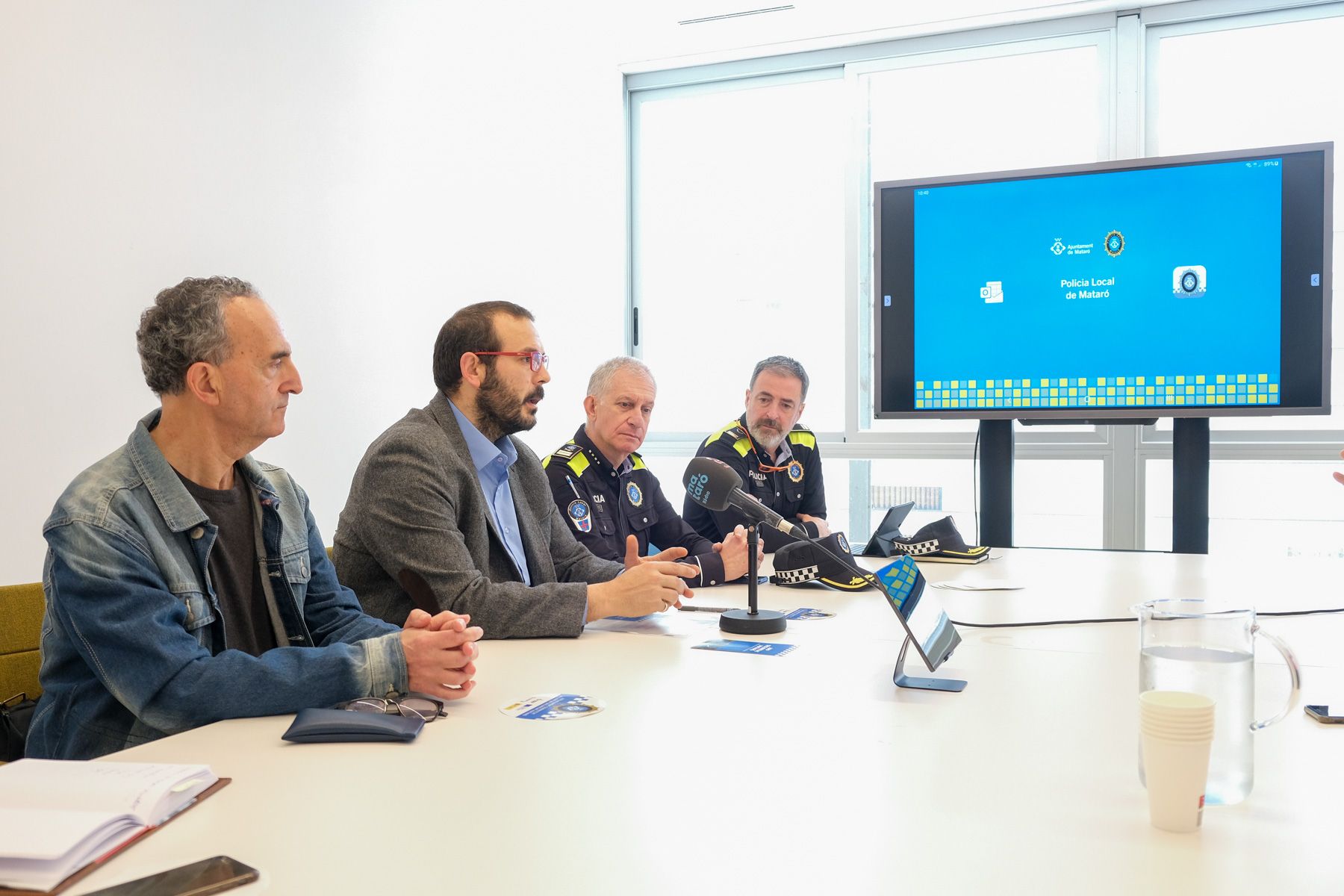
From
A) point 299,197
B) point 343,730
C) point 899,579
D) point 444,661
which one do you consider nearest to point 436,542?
point 444,661

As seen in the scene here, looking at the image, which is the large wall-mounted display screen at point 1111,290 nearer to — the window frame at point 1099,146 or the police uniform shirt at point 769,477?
the police uniform shirt at point 769,477

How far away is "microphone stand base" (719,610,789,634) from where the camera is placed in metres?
1.90

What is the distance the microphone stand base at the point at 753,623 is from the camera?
6.22 feet

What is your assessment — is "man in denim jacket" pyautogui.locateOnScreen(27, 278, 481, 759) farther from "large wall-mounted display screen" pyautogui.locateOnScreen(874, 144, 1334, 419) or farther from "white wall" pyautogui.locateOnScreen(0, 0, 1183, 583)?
"large wall-mounted display screen" pyautogui.locateOnScreen(874, 144, 1334, 419)

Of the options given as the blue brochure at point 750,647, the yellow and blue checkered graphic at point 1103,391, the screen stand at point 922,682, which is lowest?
the blue brochure at point 750,647

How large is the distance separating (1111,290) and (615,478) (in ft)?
5.76

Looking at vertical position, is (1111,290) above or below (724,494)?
above

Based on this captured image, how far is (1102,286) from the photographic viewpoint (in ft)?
11.5

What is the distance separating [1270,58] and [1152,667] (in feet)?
14.4

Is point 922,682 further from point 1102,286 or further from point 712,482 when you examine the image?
point 1102,286

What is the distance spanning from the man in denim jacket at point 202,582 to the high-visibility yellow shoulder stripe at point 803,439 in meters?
2.34

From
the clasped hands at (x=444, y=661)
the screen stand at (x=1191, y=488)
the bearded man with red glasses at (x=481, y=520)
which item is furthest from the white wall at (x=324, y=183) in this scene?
the screen stand at (x=1191, y=488)

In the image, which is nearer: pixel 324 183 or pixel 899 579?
pixel 899 579

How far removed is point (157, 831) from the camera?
0.98 m
